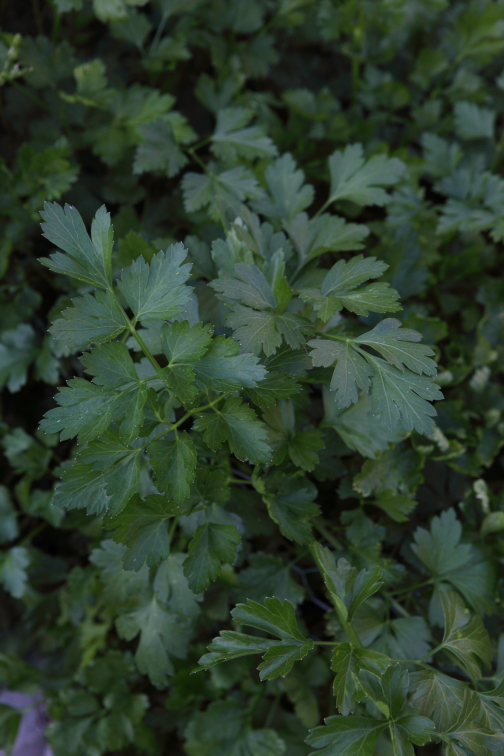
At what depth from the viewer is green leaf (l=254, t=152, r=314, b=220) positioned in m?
0.88

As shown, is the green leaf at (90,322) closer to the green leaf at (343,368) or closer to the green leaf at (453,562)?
the green leaf at (343,368)

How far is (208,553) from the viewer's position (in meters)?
0.66

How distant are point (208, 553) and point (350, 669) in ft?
0.63

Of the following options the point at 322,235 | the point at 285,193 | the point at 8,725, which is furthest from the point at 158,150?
the point at 8,725

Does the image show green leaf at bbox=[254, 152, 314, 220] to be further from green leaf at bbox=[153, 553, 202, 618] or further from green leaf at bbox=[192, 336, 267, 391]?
green leaf at bbox=[153, 553, 202, 618]

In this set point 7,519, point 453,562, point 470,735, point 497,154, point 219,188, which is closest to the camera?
point 470,735

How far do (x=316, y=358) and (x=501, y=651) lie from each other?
1.51 feet

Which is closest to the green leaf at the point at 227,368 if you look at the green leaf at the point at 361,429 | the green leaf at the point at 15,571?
the green leaf at the point at 361,429

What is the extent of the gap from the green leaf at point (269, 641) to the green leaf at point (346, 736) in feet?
0.22

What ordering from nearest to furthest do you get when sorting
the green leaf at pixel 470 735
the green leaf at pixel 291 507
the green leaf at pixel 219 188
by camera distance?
the green leaf at pixel 470 735, the green leaf at pixel 291 507, the green leaf at pixel 219 188

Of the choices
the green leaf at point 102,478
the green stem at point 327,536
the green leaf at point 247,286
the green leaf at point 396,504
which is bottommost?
the green stem at point 327,536

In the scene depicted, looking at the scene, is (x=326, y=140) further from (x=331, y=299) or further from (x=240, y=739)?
(x=240, y=739)

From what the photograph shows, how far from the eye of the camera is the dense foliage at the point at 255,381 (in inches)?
24.6

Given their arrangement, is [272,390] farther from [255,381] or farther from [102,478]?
[102,478]
